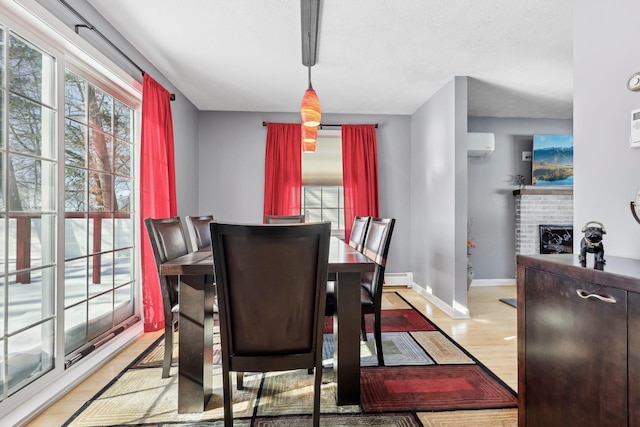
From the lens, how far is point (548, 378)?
1203mm

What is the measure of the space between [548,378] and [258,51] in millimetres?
3016

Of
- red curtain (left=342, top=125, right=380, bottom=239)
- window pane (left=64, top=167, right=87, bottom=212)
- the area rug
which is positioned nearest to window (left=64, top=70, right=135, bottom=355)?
window pane (left=64, top=167, right=87, bottom=212)

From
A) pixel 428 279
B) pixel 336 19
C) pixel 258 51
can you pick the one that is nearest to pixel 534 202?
pixel 428 279

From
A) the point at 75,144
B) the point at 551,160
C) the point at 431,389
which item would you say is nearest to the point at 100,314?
the point at 75,144

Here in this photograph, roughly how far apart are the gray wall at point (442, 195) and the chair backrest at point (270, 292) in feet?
8.26

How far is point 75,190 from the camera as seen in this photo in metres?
2.28

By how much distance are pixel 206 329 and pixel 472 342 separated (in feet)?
7.10

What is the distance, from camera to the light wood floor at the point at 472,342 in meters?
1.82

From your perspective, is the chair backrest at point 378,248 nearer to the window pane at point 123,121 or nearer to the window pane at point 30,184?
the window pane at point 30,184

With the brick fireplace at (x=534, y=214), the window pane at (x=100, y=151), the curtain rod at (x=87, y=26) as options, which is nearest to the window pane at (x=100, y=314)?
the window pane at (x=100, y=151)

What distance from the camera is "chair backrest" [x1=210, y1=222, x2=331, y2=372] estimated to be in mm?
1278

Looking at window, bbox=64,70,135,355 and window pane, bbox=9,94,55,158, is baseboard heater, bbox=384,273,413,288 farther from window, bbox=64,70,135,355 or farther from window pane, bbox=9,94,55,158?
window pane, bbox=9,94,55,158

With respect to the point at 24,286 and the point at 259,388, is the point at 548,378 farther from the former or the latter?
the point at 24,286

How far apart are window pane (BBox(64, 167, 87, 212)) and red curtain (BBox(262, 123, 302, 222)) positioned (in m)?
2.37
